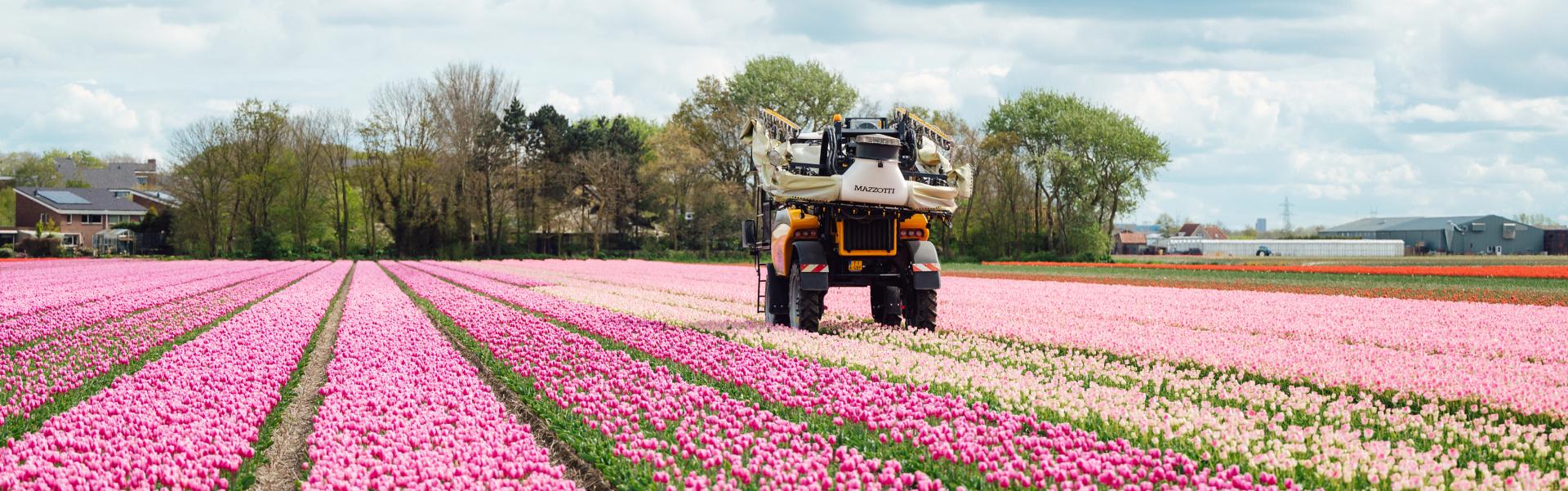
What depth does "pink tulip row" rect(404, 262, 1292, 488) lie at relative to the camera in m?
6.39

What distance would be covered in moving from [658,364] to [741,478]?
18.2ft

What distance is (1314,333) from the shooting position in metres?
15.3

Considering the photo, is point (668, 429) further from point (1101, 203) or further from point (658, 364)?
point (1101, 203)

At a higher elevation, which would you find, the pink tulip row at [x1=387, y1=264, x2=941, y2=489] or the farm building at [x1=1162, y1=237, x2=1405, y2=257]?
the farm building at [x1=1162, y1=237, x2=1405, y2=257]

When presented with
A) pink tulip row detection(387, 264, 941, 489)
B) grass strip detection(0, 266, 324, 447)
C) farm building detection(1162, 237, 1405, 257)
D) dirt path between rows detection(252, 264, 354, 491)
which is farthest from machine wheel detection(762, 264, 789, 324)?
farm building detection(1162, 237, 1405, 257)

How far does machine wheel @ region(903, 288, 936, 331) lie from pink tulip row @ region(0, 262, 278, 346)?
13285mm

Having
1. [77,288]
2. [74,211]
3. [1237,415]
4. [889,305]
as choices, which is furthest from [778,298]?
[74,211]

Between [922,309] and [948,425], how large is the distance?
27.6ft

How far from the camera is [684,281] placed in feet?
113

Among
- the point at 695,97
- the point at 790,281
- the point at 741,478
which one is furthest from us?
the point at 695,97

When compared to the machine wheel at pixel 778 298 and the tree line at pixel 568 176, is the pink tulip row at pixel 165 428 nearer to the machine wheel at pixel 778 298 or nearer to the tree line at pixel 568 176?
the machine wheel at pixel 778 298

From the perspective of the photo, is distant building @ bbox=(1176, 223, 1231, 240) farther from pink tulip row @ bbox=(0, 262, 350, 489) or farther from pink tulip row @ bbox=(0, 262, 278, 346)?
pink tulip row @ bbox=(0, 262, 350, 489)

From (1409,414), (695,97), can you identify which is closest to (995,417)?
(1409,414)

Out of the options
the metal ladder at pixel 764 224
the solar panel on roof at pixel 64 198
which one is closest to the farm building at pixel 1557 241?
the metal ladder at pixel 764 224
